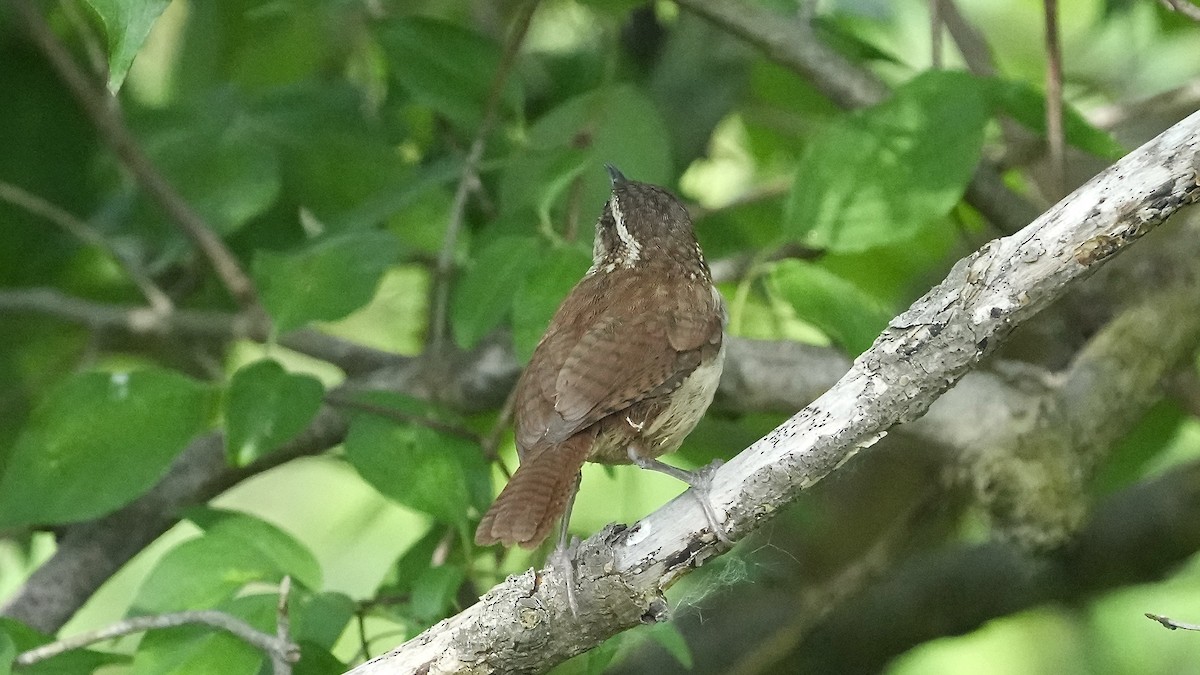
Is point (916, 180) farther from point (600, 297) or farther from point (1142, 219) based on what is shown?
point (1142, 219)

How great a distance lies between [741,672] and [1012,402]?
0.78m

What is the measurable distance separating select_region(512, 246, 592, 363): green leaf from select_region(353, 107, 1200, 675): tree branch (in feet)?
1.66

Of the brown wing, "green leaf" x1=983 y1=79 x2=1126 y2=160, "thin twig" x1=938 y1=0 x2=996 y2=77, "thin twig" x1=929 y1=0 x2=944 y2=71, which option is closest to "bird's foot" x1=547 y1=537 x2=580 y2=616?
the brown wing

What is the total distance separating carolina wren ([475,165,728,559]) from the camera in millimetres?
1593

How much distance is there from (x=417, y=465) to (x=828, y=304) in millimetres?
710

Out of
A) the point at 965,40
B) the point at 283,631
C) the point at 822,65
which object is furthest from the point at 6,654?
the point at 965,40

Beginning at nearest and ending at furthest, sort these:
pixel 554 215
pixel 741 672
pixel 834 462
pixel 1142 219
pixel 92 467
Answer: pixel 1142 219 < pixel 834 462 < pixel 92 467 < pixel 554 215 < pixel 741 672

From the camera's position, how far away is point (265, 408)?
203cm

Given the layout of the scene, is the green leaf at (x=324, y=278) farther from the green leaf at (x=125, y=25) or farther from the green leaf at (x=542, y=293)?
the green leaf at (x=125, y=25)

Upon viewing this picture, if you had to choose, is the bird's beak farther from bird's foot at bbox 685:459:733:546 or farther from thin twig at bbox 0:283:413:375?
bird's foot at bbox 685:459:733:546

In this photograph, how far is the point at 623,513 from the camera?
2676mm

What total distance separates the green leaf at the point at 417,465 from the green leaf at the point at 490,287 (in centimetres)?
17

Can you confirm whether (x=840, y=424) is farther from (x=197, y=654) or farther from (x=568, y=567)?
(x=197, y=654)

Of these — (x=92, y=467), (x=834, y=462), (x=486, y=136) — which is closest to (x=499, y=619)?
(x=834, y=462)
